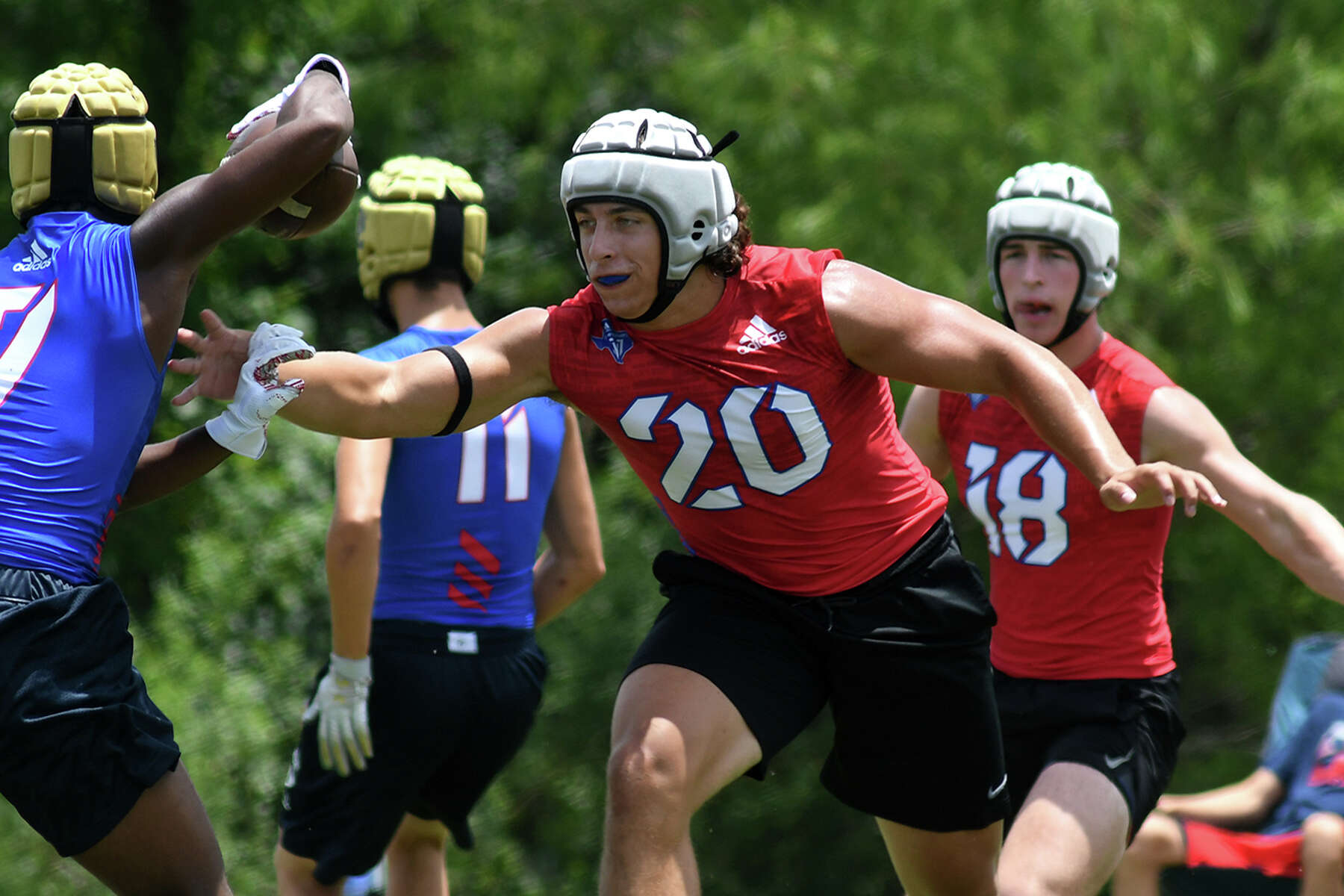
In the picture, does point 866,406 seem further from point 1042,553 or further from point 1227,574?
point 1227,574

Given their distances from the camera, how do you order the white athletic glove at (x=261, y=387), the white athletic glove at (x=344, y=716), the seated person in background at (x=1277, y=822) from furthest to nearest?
the seated person in background at (x=1277, y=822)
the white athletic glove at (x=344, y=716)
the white athletic glove at (x=261, y=387)

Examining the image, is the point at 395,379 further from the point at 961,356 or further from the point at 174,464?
the point at 961,356

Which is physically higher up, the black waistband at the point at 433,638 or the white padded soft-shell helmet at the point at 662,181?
the white padded soft-shell helmet at the point at 662,181

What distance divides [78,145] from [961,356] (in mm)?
1923

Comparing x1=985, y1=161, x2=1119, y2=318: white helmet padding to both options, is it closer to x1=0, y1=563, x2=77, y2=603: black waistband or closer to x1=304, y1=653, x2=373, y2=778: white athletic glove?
x1=304, y1=653, x2=373, y2=778: white athletic glove

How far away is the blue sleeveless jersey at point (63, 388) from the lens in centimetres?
332

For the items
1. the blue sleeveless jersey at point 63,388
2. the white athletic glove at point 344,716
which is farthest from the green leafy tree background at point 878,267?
the blue sleeveless jersey at point 63,388

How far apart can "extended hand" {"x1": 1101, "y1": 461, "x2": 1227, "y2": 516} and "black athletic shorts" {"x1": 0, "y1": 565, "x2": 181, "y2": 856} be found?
1.98 meters

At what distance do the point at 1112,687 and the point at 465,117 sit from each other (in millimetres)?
7820

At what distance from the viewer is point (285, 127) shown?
335 centimetres

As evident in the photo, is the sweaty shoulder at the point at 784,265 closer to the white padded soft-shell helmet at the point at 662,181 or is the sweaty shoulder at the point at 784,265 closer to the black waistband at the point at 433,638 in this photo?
the white padded soft-shell helmet at the point at 662,181

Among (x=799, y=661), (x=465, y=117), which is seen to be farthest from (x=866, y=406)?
(x=465, y=117)

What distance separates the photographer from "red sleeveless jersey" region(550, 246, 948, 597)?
12.0 ft

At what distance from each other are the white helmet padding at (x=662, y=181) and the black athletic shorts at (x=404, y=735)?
1.55 m
